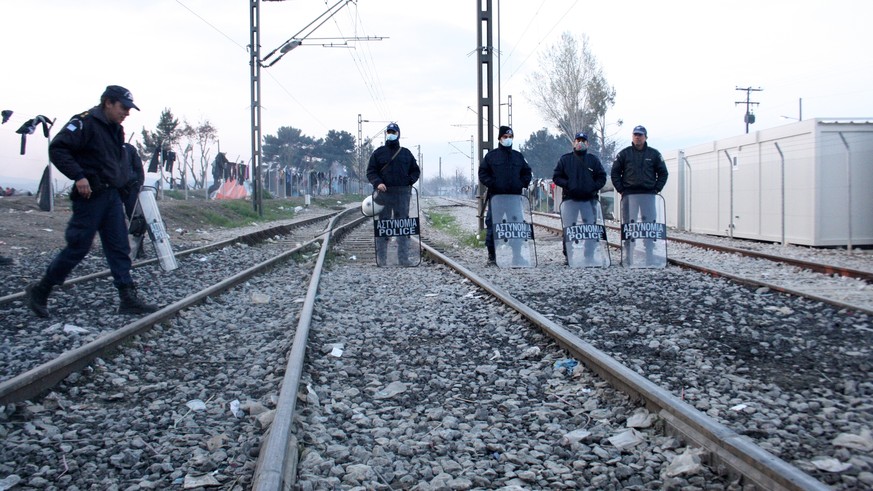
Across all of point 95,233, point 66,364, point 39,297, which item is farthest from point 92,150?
point 66,364

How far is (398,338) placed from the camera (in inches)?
230

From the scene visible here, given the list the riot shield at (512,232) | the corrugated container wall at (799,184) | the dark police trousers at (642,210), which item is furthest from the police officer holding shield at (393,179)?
the corrugated container wall at (799,184)

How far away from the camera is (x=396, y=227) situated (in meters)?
11.4

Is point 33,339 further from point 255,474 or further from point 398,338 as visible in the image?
point 255,474

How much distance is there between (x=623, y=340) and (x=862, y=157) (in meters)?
11.3

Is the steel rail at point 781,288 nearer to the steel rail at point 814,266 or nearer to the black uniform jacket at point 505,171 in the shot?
the steel rail at point 814,266

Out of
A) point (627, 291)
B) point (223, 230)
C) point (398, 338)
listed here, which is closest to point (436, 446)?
point (398, 338)

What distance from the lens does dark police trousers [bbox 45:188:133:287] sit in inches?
238

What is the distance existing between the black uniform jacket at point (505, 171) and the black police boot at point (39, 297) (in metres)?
6.26

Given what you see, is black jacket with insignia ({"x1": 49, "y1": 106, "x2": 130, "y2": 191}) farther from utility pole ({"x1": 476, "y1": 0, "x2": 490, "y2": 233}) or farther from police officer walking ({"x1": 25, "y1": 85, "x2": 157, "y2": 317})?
utility pole ({"x1": 476, "y1": 0, "x2": 490, "y2": 233})

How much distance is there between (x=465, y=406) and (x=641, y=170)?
725cm

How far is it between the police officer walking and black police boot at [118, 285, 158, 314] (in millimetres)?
74

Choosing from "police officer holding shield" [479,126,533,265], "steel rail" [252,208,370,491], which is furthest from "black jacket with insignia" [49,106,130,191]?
"police officer holding shield" [479,126,533,265]

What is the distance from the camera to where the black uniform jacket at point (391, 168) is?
35.9 feet
